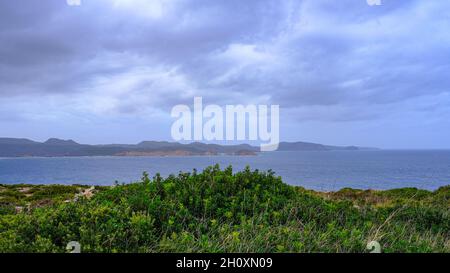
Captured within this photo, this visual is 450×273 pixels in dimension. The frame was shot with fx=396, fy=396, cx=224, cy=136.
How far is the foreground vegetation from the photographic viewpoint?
230 inches

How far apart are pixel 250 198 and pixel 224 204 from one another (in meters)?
0.63

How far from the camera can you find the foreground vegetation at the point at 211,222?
585 cm

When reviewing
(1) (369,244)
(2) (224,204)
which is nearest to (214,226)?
(2) (224,204)

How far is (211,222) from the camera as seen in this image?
23.9 ft

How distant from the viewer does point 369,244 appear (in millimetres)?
5984

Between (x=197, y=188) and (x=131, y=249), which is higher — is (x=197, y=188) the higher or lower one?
Answer: the higher one

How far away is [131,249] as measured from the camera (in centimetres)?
582

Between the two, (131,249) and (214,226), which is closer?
(131,249)
